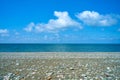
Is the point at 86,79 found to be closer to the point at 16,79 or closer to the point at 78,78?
the point at 78,78

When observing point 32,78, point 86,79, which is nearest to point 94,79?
point 86,79

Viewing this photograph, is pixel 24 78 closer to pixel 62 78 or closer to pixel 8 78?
pixel 8 78

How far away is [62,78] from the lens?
369 inches

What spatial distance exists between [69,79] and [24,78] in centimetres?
260

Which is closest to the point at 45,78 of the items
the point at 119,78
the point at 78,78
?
the point at 78,78

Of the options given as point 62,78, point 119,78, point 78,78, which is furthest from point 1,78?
point 119,78

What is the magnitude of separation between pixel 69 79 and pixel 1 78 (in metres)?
3.91

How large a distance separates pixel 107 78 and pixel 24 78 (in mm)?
4752

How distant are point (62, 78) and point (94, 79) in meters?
1.81

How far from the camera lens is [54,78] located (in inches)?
368

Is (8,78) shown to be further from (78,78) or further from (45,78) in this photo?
(78,78)

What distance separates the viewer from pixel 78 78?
30.7 feet

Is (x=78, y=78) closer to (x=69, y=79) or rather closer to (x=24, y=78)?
(x=69, y=79)

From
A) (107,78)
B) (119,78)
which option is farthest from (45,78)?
(119,78)
